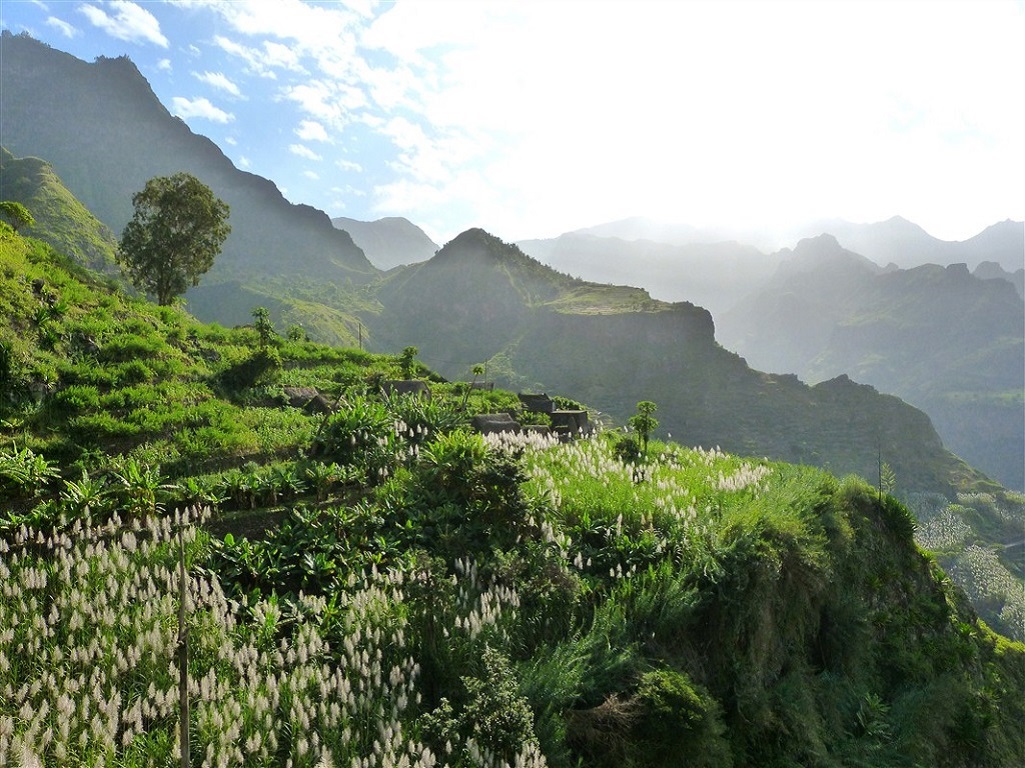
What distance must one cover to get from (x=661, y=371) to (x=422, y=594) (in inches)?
4623

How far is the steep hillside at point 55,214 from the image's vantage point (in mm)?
83625

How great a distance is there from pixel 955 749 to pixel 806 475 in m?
5.93

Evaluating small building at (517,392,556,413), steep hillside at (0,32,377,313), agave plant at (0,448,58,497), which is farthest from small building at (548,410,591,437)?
steep hillside at (0,32,377,313)

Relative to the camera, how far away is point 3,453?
9.12 meters

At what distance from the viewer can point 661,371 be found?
11925cm

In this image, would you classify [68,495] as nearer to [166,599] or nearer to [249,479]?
[249,479]

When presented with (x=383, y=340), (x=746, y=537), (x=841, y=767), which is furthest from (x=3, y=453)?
(x=383, y=340)

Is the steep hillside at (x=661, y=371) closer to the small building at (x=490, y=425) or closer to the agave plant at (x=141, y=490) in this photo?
the small building at (x=490, y=425)

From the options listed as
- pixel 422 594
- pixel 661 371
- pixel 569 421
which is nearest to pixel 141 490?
pixel 422 594

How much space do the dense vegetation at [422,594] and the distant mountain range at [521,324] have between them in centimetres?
7931

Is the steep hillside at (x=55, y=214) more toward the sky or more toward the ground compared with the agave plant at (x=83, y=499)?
more toward the sky

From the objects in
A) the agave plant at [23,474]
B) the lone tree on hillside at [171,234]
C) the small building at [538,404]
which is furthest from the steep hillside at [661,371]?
the agave plant at [23,474]

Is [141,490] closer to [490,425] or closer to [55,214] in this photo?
[490,425]

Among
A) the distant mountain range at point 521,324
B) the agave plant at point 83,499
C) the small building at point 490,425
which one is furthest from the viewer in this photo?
the distant mountain range at point 521,324
